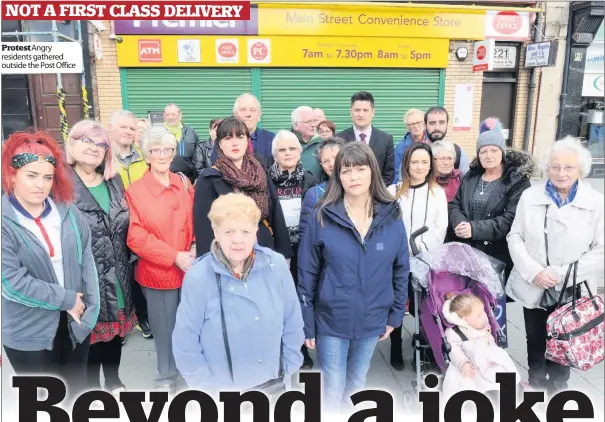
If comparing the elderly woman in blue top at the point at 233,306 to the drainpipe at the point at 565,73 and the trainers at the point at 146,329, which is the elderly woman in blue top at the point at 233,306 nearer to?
the trainers at the point at 146,329

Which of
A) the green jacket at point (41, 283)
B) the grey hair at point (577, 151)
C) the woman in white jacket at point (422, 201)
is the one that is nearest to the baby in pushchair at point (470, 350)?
the woman in white jacket at point (422, 201)

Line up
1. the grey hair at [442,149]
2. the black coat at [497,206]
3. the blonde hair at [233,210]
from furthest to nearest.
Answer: the grey hair at [442,149], the black coat at [497,206], the blonde hair at [233,210]

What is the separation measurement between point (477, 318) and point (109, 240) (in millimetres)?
2548

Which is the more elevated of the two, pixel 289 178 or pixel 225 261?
pixel 289 178

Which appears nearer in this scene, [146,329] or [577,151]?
[577,151]

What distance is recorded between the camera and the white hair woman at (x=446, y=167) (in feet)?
13.0

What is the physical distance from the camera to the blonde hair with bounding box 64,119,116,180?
2994mm

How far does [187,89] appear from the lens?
32.6ft

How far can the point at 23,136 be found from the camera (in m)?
2.50

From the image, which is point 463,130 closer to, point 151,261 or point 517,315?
point 517,315

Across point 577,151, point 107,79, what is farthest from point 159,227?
point 107,79

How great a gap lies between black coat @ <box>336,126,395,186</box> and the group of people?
0.85 metres

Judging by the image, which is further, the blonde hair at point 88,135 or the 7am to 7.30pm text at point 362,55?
the 7am to 7.30pm text at point 362,55

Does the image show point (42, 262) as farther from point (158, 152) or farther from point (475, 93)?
point (475, 93)
